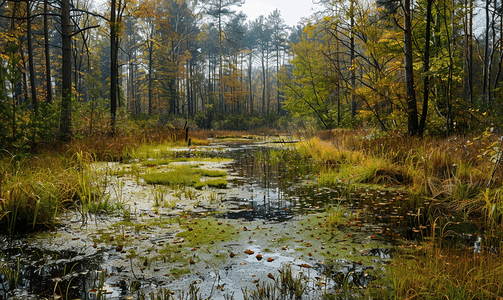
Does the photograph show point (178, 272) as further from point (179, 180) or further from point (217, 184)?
point (179, 180)

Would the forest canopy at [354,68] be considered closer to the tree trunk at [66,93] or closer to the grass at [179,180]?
the tree trunk at [66,93]

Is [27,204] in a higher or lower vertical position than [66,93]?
lower

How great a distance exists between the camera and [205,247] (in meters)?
2.58

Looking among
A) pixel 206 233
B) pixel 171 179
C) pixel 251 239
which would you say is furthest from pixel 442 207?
pixel 171 179

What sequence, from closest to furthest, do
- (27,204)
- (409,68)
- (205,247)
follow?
1. (205,247)
2. (27,204)
3. (409,68)

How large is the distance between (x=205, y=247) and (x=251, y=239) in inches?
18.3

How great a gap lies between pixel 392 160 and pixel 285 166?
2.69 m

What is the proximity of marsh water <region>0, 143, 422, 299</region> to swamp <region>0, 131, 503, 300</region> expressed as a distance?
13mm

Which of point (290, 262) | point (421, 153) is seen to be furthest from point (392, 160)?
point (290, 262)

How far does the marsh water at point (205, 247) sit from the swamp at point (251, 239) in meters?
0.01

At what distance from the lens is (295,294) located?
182cm

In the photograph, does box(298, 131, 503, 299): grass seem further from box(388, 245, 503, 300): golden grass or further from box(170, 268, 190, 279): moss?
box(170, 268, 190, 279): moss

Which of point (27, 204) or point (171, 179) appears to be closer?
point (27, 204)

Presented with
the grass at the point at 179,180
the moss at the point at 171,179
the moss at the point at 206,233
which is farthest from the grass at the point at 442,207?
the moss at the point at 171,179
